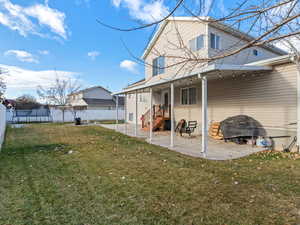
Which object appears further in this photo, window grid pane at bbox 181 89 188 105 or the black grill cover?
window grid pane at bbox 181 89 188 105

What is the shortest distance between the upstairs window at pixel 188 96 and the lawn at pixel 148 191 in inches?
227

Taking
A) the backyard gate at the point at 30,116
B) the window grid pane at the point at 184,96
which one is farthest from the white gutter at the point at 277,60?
the backyard gate at the point at 30,116

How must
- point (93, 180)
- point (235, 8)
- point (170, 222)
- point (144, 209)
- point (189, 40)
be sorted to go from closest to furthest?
point (235, 8), point (170, 222), point (144, 209), point (93, 180), point (189, 40)

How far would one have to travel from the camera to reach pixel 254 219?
244cm

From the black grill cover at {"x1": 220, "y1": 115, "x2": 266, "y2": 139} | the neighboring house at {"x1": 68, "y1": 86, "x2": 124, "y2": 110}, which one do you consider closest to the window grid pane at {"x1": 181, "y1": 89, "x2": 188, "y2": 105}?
the black grill cover at {"x1": 220, "y1": 115, "x2": 266, "y2": 139}

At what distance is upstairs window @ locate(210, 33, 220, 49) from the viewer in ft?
30.8

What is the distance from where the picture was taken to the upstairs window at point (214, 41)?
9383 mm

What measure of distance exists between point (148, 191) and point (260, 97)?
20.6 feet

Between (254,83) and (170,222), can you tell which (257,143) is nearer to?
(254,83)

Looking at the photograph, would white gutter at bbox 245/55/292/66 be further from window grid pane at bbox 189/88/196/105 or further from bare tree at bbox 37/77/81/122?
bare tree at bbox 37/77/81/122

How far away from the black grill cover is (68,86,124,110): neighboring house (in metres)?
23.0

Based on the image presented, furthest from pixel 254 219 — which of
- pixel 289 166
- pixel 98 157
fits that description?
pixel 98 157

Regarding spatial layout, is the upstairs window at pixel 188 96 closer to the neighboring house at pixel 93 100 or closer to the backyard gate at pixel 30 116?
the backyard gate at pixel 30 116

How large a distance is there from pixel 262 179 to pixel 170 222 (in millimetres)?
2471
